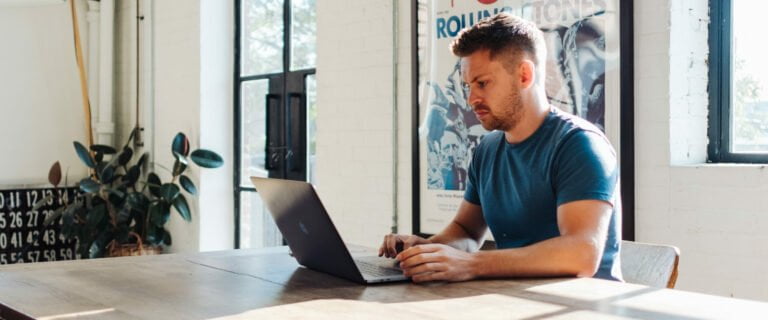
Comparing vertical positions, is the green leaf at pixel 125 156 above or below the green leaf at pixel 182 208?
above

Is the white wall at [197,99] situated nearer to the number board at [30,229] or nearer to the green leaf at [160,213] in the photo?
the green leaf at [160,213]

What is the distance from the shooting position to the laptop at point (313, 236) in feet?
6.40

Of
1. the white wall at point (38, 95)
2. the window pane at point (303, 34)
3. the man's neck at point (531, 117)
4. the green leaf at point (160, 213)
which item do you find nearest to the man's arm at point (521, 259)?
the man's neck at point (531, 117)

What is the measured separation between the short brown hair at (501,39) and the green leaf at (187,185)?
12.2ft

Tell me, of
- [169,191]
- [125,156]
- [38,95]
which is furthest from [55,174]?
[169,191]

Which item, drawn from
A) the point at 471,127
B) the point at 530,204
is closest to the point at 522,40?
the point at 530,204

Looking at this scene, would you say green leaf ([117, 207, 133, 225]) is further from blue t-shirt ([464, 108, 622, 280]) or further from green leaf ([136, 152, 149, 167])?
blue t-shirt ([464, 108, 622, 280])

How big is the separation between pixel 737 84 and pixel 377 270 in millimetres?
1825

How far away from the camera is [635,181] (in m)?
3.32

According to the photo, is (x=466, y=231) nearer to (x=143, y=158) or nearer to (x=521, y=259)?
(x=521, y=259)

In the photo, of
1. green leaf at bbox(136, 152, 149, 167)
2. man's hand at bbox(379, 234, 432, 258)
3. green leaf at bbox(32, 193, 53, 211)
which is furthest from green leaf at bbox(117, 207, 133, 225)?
man's hand at bbox(379, 234, 432, 258)

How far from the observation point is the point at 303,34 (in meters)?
5.28

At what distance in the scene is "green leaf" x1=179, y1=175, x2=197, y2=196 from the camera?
5773 millimetres

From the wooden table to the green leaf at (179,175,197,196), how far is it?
3.57 meters
